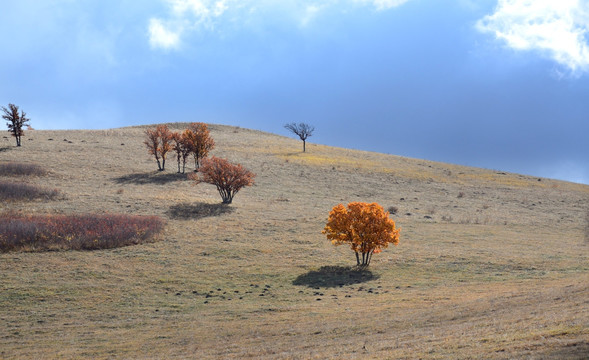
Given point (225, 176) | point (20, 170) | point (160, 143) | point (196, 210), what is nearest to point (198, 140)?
point (160, 143)

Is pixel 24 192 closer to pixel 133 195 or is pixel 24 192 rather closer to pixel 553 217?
pixel 133 195

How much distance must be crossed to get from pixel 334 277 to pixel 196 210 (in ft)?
75.0

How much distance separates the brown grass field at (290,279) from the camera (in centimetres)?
1820

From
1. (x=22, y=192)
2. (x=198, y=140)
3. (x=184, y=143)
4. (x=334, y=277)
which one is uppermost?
(x=198, y=140)

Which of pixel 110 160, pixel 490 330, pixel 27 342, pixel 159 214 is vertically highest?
pixel 110 160

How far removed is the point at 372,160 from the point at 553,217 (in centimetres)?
4557

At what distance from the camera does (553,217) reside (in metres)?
59.7

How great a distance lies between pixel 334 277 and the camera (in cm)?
3372

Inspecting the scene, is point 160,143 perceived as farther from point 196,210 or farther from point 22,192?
point 196,210

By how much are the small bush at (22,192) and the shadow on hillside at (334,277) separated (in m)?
35.0

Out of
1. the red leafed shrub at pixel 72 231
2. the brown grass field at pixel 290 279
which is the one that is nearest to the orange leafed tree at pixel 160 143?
the brown grass field at pixel 290 279

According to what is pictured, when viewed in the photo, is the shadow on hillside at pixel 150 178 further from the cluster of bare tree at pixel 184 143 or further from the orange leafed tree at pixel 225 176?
the orange leafed tree at pixel 225 176

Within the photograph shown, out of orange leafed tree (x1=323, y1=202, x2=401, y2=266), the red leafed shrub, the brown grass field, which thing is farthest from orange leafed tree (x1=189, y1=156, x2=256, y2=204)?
orange leafed tree (x1=323, y1=202, x2=401, y2=266)

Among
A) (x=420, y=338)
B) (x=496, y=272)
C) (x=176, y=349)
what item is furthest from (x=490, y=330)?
(x=496, y=272)
